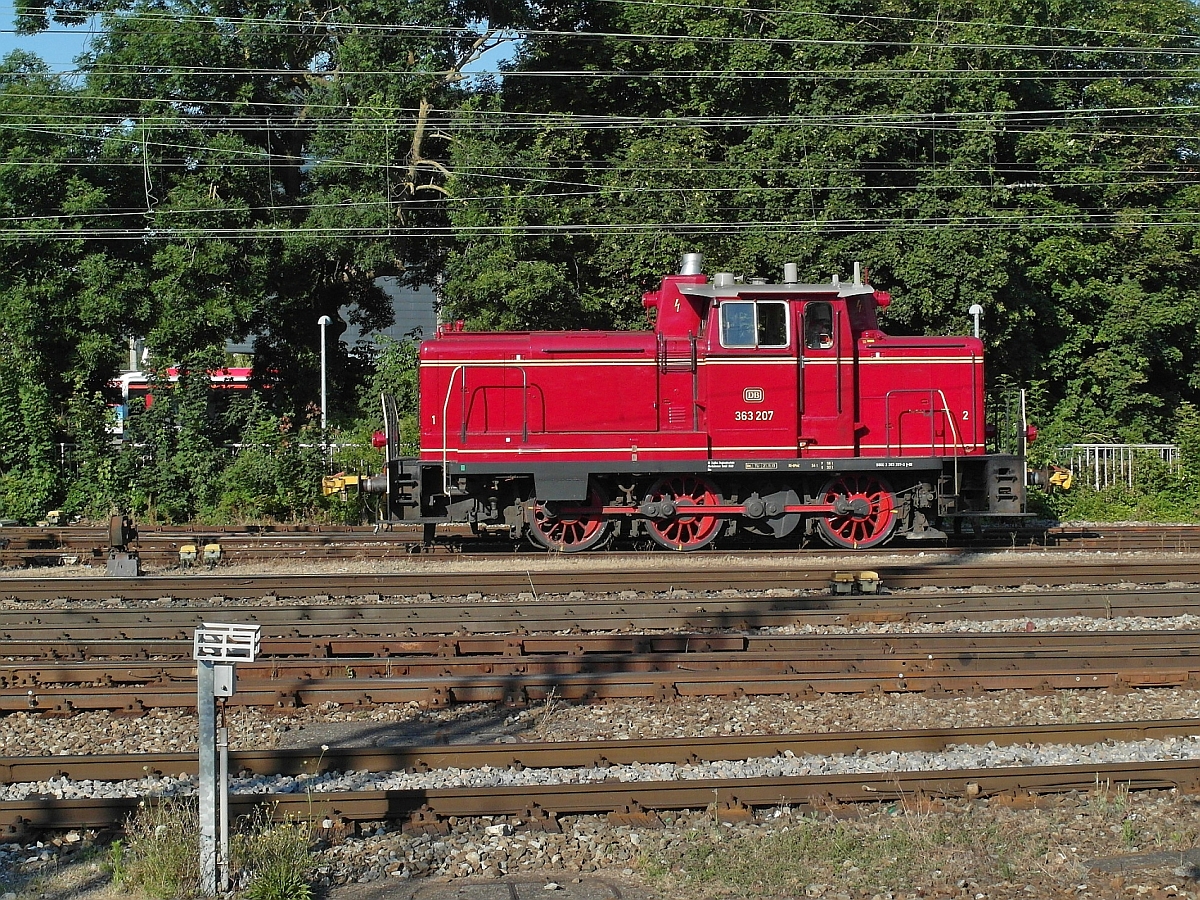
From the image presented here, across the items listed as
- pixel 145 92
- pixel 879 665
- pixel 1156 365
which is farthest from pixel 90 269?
pixel 1156 365

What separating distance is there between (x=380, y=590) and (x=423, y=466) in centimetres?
270

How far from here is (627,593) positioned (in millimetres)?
13070

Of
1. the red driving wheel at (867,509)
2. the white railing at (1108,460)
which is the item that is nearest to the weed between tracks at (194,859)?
the red driving wheel at (867,509)

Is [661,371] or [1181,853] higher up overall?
[661,371]

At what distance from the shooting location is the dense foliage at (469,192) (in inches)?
889

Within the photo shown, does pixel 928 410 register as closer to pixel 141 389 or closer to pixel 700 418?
pixel 700 418

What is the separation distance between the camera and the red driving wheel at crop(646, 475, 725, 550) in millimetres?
15789

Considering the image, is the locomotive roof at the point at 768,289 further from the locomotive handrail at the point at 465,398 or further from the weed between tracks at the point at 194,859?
the weed between tracks at the point at 194,859

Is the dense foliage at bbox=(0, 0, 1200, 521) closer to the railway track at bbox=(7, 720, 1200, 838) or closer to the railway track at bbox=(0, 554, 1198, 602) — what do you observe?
the railway track at bbox=(0, 554, 1198, 602)

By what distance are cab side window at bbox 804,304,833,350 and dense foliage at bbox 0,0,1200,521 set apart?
835 centimetres

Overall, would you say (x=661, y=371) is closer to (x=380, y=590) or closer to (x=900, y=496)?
(x=900, y=496)

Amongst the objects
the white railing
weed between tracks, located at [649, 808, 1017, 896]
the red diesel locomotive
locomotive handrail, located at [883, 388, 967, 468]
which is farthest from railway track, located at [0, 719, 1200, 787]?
the white railing

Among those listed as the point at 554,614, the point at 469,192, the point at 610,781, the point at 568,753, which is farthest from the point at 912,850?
the point at 469,192

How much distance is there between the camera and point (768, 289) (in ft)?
49.9
